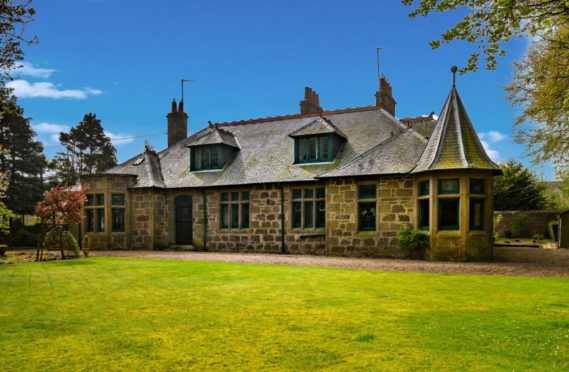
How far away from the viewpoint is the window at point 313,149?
20.6 m

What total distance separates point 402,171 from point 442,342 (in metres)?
12.0

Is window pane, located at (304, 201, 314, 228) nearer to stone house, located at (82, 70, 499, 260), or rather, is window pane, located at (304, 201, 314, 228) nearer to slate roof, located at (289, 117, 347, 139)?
stone house, located at (82, 70, 499, 260)

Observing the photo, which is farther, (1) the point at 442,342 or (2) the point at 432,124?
(2) the point at 432,124

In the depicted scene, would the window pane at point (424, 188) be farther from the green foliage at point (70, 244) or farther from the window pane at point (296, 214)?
the green foliage at point (70, 244)

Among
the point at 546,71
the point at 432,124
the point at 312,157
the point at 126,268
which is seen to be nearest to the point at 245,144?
the point at 312,157

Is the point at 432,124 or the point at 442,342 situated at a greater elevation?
the point at 432,124

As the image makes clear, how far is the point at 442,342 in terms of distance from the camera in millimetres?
5391

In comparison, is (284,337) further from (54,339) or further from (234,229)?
(234,229)

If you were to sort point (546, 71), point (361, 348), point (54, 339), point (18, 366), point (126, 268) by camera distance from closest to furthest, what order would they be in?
point (18, 366)
point (361, 348)
point (54, 339)
point (126, 268)
point (546, 71)

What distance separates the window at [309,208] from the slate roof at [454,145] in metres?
4.54

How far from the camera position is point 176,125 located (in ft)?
91.9

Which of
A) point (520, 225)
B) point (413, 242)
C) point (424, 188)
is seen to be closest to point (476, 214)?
point (424, 188)

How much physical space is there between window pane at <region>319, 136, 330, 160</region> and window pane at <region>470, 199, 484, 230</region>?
21.8 ft

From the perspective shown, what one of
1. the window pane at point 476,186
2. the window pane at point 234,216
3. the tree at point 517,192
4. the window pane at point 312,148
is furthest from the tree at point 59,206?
the tree at point 517,192
